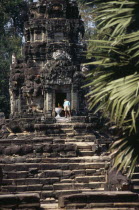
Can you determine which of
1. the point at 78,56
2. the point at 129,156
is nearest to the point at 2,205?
the point at 129,156

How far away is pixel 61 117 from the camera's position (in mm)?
15328

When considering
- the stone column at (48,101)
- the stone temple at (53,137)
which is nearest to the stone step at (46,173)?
the stone temple at (53,137)

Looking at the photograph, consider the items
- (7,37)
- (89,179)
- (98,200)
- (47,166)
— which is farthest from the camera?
(7,37)

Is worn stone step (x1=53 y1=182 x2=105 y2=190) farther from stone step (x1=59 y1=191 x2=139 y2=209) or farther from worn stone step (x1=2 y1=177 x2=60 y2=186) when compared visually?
stone step (x1=59 y1=191 x2=139 y2=209)

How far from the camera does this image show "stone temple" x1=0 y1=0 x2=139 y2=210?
7352 millimetres

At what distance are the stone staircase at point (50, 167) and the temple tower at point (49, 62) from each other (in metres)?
3.71

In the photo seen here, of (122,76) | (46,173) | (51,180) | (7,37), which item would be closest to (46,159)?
(46,173)

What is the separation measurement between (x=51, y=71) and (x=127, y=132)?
11.2 metres

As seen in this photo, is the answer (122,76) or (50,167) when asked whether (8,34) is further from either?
(122,76)

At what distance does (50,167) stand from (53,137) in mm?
3136

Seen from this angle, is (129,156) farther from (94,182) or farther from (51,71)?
(51,71)

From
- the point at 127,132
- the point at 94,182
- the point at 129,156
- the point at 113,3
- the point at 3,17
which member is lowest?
the point at 94,182

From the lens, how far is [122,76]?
4.49 metres

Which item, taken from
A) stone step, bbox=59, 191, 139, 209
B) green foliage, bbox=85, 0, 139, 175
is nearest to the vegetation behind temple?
stone step, bbox=59, 191, 139, 209
